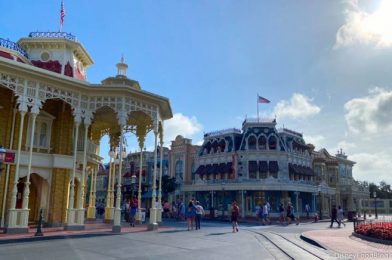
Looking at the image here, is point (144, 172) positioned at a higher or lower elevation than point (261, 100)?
lower

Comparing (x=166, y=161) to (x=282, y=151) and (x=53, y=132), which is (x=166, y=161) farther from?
(x=53, y=132)

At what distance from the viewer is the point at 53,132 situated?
1991 centimetres

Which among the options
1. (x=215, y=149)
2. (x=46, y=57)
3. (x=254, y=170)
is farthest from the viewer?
(x=215, y=149)

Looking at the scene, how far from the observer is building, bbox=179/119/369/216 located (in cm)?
4316

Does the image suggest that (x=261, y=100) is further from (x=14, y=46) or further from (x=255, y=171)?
(x=14, y=46)

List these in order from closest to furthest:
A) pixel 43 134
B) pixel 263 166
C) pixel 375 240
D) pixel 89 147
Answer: pixel 375 240 → pixel 43 134 → pixel 89 147 → pixel 263 166

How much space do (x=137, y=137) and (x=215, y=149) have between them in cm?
2542

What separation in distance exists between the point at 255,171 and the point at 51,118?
97.3 feet

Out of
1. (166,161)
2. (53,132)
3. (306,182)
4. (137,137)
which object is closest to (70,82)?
(53,132)

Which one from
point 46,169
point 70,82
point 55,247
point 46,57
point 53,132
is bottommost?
point 55,247

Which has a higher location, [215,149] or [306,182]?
[215,149]

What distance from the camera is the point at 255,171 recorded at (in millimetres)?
44406

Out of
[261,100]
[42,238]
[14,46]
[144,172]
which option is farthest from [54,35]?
[144,172]

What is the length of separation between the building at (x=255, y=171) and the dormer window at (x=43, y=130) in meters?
27.2
